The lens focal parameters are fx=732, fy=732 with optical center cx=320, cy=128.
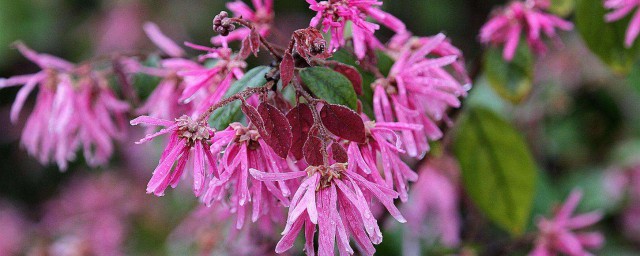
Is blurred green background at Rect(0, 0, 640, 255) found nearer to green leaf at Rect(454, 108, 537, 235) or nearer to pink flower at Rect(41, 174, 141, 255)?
pink flower at Rect(41, 174, 141, 255)

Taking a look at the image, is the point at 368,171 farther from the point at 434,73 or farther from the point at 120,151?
the point at 120,151

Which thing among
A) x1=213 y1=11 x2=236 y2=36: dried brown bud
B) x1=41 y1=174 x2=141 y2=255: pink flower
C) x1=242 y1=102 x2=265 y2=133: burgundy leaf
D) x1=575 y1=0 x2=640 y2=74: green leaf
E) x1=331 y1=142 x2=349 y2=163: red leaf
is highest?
x1=213 y1=11 x2=236 y2=36: dried brown bud

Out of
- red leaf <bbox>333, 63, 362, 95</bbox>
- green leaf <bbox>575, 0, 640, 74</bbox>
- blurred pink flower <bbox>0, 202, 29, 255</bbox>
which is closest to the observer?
red leaf <bbox>333, 63, 362, 95</bbox>

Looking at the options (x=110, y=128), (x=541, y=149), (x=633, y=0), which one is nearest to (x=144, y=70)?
(x=110, y=128)

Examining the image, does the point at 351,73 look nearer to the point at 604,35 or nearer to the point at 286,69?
the point at 286,69

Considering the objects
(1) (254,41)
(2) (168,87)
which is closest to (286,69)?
(1) (254,41)

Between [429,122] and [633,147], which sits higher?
[429,122]

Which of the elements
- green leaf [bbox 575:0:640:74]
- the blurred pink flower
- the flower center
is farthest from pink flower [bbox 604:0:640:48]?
the blurred pink flower
